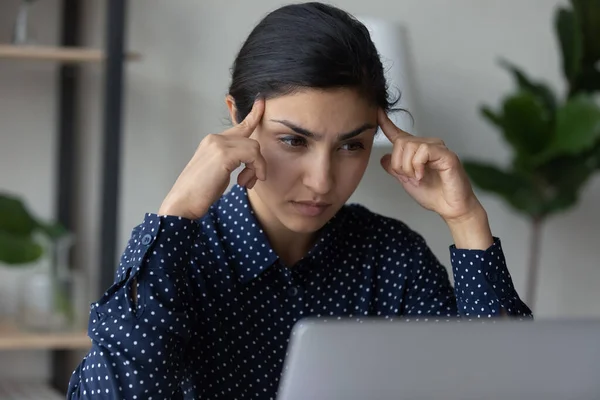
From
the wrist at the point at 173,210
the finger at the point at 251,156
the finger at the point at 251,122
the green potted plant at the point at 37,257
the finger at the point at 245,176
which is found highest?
the finger at the point at 251,122

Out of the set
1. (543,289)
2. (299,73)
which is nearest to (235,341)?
(299,73)

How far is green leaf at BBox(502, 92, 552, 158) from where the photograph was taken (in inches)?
99.0

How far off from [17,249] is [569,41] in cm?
162

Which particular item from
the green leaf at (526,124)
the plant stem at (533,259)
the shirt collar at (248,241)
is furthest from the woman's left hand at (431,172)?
the plant stem at (533,259)

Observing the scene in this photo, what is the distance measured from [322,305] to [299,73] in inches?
14.2

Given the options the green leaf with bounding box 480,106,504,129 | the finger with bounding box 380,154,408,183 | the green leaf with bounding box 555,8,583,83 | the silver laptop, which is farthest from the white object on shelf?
the silver laptop

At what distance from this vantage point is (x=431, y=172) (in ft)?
4.59

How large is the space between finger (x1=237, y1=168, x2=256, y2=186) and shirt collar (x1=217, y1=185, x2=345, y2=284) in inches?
5.7

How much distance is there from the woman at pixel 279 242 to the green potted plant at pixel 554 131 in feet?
3.96

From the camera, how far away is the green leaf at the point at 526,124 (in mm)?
2516

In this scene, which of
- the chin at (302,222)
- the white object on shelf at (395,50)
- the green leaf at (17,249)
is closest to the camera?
the chin at (302,222)

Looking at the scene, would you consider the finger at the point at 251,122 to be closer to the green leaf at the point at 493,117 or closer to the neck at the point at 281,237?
the neck at the point at 281,237

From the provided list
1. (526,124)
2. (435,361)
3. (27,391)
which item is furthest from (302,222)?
(526,124)

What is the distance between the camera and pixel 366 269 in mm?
1405
